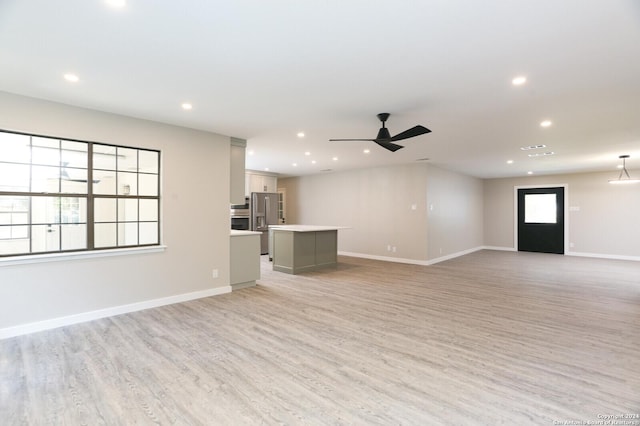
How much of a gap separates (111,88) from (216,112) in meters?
1.11

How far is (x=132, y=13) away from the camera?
2.01 m

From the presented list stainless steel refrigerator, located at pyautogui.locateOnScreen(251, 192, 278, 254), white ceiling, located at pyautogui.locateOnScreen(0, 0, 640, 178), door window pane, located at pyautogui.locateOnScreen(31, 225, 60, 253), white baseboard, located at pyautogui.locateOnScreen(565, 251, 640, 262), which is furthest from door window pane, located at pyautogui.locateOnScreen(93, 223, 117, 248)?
white baseboard, located at pyautogui.locateOnScreen(565, 251, 640, 262)

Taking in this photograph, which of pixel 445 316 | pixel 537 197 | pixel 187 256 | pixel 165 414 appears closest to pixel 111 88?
pixel 187 256

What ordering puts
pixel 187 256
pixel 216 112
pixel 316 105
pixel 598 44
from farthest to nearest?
1. pixel 187 256
2. pixel 216 112
3. pixel 316 105
4. pixel 598 44

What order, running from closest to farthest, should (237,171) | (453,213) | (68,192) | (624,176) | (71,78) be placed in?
(71,78) → (68,192) → (237,171) → (624,176) → (453,213)

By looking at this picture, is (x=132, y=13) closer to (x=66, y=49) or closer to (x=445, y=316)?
(x=66, y=49)

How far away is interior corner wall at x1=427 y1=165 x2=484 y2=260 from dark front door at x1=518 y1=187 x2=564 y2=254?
4.00 feet

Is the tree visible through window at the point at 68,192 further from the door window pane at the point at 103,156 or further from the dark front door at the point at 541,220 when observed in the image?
the dark front door at the point at 541,220

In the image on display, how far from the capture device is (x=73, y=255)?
3686 mm

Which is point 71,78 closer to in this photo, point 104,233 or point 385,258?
point 104,233

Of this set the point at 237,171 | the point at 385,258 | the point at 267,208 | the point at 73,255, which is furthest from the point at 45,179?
the point at 385,258

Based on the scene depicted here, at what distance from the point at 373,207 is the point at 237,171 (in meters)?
4.50

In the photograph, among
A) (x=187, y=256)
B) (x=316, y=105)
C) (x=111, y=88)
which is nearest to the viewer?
(x=111, y=88)

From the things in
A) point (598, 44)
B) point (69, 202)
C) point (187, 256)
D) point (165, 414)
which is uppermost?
point (598, 44)
